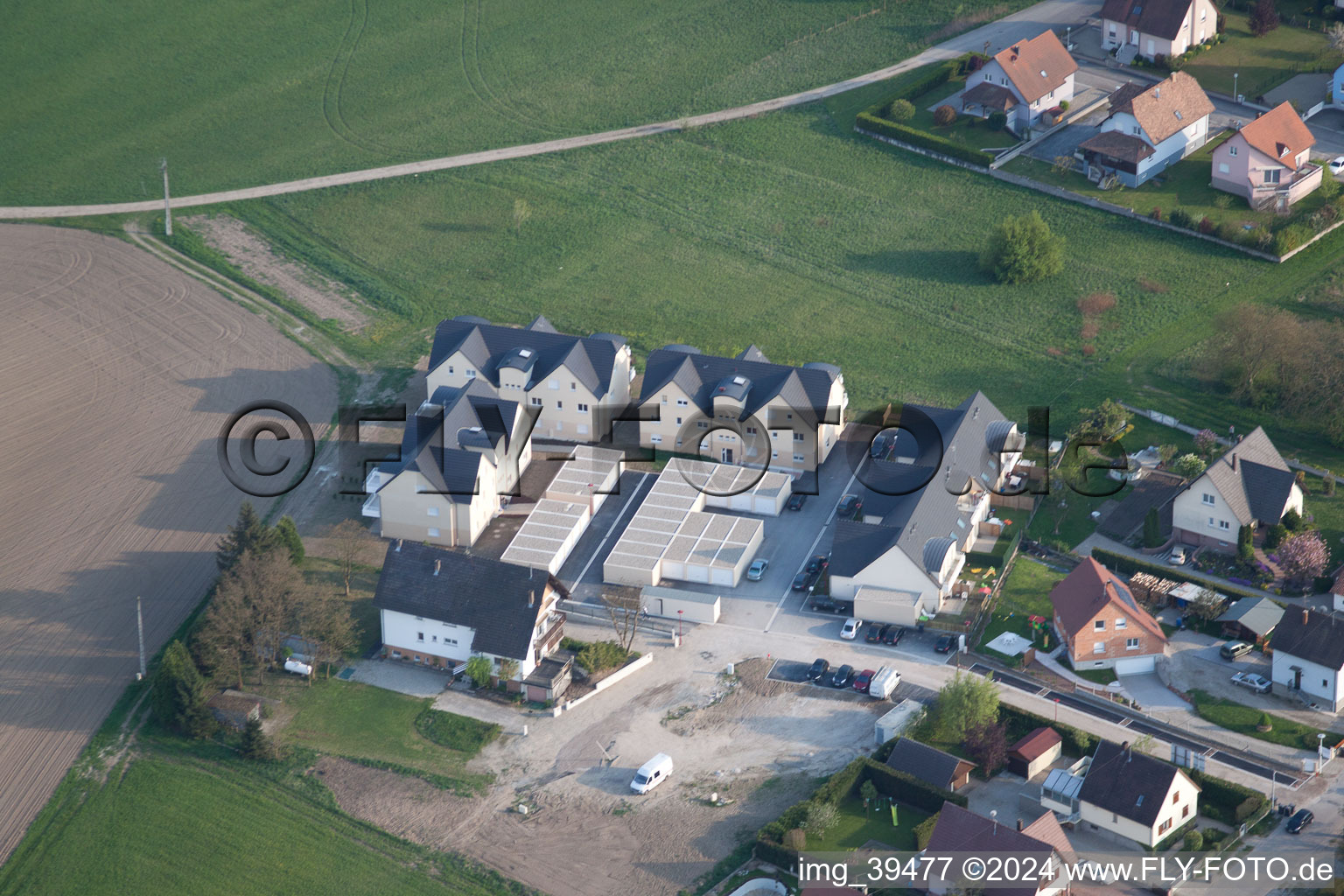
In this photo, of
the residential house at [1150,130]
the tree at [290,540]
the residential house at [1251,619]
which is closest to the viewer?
the residential house at [1251,619]

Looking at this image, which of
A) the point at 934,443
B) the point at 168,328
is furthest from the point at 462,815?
the point at 168,328

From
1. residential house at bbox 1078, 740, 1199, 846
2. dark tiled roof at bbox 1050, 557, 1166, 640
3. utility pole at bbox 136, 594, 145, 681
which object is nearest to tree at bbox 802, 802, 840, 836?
residential house at bbox 1078, 740, 1199, 846

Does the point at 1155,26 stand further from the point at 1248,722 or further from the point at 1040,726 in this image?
the point at 1040,726

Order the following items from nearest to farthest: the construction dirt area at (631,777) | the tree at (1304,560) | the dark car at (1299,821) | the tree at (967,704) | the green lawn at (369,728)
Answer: the dark car at (1299,821) → the construction dirt area at (631,777) → the tree at (967,704) → the green lawn at (369,728) → the tree at (1304,560)

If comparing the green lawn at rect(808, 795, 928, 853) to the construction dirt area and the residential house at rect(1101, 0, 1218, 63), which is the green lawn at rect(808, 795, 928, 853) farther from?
the residential house at rect(1101, 0, 1218, 63)

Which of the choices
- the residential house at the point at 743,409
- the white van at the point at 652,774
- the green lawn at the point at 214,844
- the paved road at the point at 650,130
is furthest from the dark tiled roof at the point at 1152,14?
the green lawn at the point at 214,844

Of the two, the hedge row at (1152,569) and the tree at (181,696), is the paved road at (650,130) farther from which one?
the hedge row at (1152,569)

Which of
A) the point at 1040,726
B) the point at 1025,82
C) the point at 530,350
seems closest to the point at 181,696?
the point at 530,350
